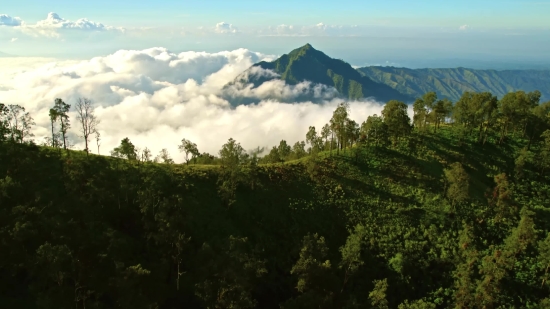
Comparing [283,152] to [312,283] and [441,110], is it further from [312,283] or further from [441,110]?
[312,283]

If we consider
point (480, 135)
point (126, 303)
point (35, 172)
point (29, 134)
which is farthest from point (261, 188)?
point (480, 135)

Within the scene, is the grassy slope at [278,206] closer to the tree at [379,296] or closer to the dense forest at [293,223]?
the dense forest at [293,223]

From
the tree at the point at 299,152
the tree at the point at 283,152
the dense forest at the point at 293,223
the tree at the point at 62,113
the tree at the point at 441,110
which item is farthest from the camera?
the tree at the point at 299,152

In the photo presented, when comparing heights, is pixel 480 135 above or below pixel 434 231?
above

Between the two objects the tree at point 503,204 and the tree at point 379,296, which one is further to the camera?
the tree at point 503,204

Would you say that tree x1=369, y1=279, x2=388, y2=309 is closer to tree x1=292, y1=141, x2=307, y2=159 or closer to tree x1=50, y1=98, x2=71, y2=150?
tree x1=292, y1=141, x2=307, y2=159

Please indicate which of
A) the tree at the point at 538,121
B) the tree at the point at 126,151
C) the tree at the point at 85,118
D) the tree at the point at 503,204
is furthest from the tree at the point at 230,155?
the tree at the point at 538,121

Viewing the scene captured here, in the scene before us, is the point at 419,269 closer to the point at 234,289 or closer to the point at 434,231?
the point at 434,231

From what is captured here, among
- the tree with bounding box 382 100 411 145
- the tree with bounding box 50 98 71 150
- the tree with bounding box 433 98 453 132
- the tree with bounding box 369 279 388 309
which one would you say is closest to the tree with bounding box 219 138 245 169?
the tree with bounding box 50 98 71 150
